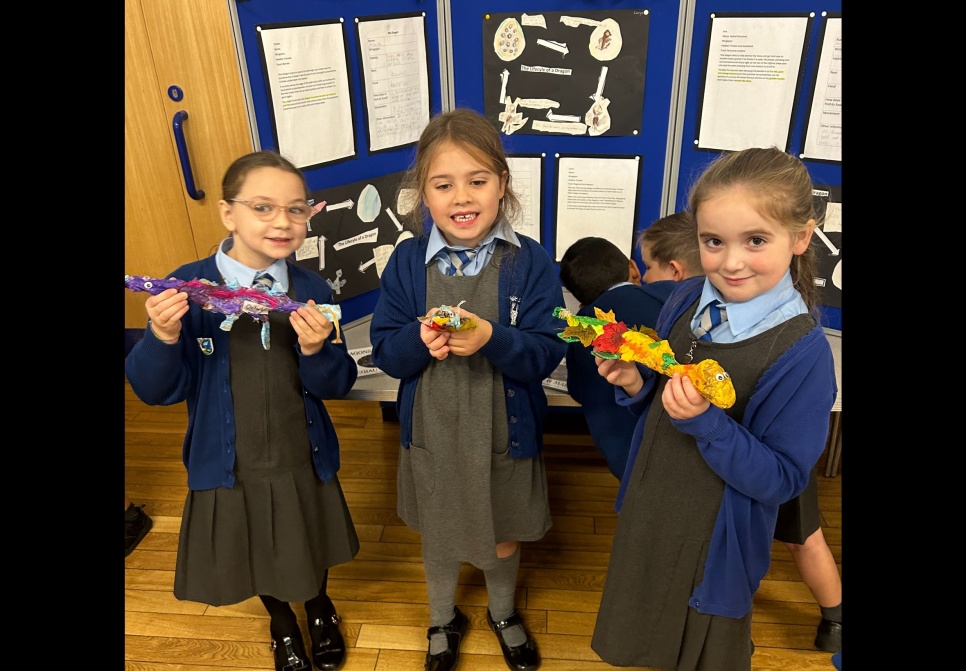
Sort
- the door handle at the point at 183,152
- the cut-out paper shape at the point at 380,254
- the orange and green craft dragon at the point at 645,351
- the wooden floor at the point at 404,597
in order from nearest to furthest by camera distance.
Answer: the orange and green craft dragon at the point at 645,351 → the wooden floor at the point at 404,597 → the door handle at the point at 183,152 → the cut-out paper shape at the point at 380,254

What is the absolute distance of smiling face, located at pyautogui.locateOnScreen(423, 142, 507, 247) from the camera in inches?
64.0

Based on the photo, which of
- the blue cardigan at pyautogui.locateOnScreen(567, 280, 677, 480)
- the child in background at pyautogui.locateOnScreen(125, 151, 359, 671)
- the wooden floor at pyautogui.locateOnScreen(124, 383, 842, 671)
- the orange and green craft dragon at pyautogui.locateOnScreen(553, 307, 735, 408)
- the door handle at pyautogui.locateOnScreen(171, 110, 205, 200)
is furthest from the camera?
the door handle at pyautogui.locateOnScreen(171, 110, 205, 200)

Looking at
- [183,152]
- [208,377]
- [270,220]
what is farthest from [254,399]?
[183,152]

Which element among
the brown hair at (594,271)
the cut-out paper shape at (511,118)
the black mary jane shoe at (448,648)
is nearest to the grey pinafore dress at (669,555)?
the brown hair at (594,271)

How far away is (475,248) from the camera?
5.63 ft

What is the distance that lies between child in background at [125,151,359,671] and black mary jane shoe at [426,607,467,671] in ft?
1.46

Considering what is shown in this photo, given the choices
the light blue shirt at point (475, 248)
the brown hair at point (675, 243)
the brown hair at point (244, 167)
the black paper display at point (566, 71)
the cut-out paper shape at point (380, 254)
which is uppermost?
the black paper display at point (566, 71)

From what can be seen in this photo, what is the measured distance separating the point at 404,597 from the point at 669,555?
1.24 metres

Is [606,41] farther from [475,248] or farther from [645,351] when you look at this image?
[645,351]

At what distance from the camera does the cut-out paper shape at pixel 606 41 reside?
2418mm

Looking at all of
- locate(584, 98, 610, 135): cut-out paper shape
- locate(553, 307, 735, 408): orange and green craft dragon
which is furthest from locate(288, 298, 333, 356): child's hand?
locate(584, 98, 610, 135): cut-out paper shape

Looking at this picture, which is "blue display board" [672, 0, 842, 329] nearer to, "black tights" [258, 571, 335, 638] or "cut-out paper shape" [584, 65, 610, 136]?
"cut-out paper shape" [584, 65, 610, 136]

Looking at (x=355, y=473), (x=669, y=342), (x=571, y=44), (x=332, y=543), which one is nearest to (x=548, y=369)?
(x=669, y=342)

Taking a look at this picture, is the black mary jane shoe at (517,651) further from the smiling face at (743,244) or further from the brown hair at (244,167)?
the brown hair at (244,167)
